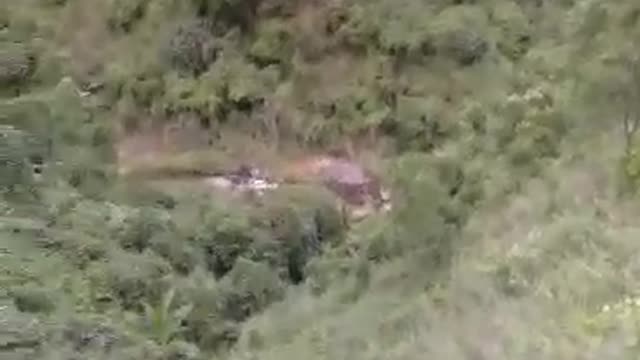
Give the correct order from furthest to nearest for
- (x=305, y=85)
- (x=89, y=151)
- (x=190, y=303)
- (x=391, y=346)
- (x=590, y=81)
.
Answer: (x=305, y=85) → (x=89, y=151) → (x=590, y=81) → (x=190, y=303) → (x=391, y=346)

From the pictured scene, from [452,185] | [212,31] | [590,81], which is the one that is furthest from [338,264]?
[212,31]

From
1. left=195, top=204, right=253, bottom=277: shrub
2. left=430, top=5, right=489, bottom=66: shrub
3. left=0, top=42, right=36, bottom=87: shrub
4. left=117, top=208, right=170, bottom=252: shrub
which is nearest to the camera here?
left=0, top=42, right=36, bottom=87: shrub

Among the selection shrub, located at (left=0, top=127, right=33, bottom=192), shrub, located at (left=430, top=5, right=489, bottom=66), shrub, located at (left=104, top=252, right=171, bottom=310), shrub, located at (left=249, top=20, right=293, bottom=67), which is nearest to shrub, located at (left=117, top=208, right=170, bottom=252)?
shrub, located at (left=104, top=252, right=171, bottom=310)

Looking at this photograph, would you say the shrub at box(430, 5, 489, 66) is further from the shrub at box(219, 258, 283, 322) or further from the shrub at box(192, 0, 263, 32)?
the shrub at box(219, 258, 283, 322)

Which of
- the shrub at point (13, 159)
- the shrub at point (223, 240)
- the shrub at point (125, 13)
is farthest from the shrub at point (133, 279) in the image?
the shrub at point (125, 13)

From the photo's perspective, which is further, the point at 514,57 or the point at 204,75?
the point at 204,75

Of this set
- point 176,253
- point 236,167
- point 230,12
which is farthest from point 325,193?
point 230,12

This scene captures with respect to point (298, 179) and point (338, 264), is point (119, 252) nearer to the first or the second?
point (338, 264)
